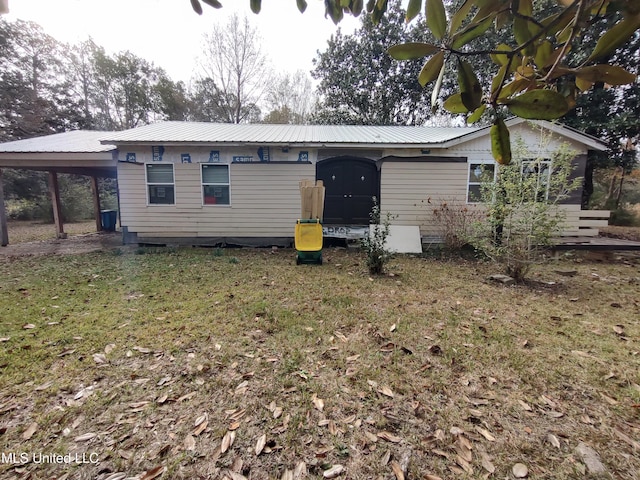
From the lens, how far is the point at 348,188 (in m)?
9.05

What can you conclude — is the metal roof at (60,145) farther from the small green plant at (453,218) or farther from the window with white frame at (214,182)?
the small green plant at (453,218)

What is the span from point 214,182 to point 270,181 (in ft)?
5.30

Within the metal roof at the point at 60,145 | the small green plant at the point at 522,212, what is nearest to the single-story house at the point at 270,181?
the metal roof at the point at 60,145

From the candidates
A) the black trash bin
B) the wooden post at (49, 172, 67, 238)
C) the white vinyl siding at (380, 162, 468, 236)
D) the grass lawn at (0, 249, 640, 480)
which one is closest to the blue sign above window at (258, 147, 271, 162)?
the white vinyl siding at (380, 162, 468, 236)

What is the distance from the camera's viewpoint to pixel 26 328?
3.41m

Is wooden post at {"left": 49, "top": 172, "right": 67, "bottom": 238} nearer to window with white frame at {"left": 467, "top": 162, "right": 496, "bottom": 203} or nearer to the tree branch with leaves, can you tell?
the tree branch with leaves

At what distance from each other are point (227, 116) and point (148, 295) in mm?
21776

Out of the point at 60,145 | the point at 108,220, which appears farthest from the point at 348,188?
the point at 108,220

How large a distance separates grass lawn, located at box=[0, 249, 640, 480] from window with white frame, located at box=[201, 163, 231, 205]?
4370 mm

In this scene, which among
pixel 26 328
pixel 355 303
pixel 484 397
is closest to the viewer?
pixel 484 397

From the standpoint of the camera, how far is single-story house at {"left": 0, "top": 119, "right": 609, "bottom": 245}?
27.1 ft

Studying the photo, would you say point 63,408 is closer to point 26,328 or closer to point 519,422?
point 26,328

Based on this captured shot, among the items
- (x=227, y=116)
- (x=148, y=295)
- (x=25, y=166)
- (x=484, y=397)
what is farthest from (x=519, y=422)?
(x=227, y=116)

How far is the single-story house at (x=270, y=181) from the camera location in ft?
27.5
